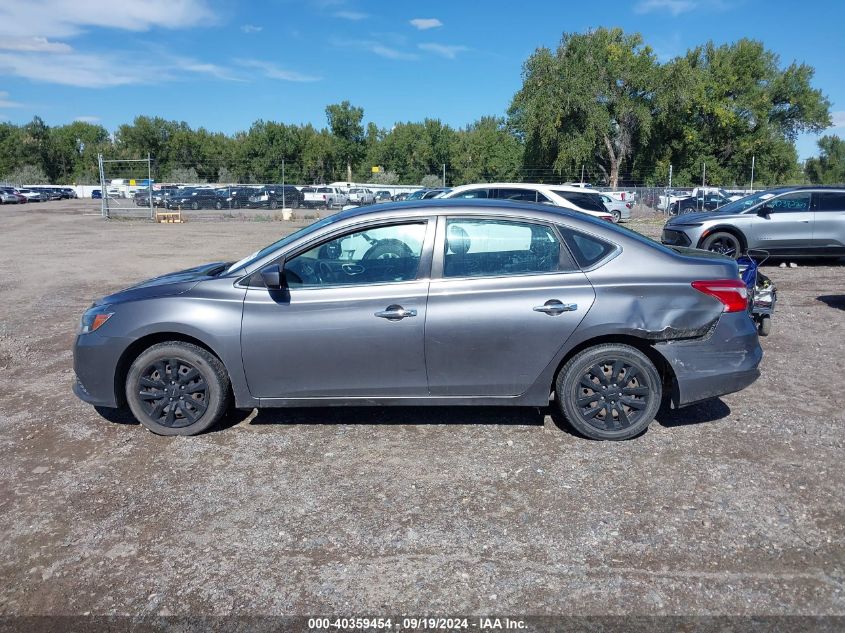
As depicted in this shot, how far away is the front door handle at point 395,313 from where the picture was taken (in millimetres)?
4453

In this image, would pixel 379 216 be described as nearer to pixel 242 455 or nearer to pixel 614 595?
pixel 242 455

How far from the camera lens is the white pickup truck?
45.8 m

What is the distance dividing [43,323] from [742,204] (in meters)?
13.0

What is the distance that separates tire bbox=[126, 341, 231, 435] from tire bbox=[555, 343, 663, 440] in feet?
8.07

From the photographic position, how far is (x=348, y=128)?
3853 inches

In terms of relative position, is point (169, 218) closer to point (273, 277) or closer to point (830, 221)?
point (830, 221)

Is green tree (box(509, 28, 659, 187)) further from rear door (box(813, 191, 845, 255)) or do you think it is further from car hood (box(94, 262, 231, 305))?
car hood (box(94, 262, 231, 305))

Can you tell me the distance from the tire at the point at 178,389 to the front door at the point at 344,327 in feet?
0.99

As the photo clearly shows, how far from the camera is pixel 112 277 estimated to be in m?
13.0

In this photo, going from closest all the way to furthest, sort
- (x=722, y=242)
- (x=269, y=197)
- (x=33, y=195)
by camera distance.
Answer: (x=722, y=242) < (x=269, y=197) < (x=33, y=195)

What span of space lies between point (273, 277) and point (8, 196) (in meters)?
72.2

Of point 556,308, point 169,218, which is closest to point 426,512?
point 556,308

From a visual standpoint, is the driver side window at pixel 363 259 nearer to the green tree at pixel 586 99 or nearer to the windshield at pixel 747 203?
the windshield at pixel 747 203

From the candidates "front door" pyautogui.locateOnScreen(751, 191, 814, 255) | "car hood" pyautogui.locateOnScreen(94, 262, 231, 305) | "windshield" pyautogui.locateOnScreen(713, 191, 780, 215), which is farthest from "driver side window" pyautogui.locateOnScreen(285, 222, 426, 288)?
"windshield" pyautogui.locateOnScreen(713, 191, 780, 215)
